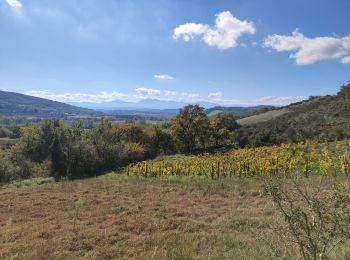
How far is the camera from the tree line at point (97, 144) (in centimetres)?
3994

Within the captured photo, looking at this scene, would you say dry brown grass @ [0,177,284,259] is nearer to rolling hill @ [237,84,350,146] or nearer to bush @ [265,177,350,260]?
bush @ [265,177,350,260]

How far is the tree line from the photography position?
39.9m

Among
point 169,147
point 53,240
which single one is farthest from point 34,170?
point 53,240

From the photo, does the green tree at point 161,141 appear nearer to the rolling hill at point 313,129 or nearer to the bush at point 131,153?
the bush at point 131,153

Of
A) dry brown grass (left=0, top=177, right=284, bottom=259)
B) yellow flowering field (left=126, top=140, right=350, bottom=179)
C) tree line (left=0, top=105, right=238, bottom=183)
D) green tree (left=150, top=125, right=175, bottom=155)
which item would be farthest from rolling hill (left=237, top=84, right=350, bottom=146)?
dry brown grass (left=0, top=177, right=284, bottom=259)

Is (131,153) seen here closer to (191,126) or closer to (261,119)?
(191,126)

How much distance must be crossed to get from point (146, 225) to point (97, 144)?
3388 centimetres

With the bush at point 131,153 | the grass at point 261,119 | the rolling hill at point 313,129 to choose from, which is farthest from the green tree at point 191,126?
the grass at point 261,119

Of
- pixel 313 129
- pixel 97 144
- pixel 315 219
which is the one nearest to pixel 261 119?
pixel 313 129

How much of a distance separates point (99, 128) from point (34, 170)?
1400 centimetres

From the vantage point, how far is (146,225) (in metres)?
11.8

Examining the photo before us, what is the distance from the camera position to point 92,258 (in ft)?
28.0

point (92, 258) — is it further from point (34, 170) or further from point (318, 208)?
point (34, 170)

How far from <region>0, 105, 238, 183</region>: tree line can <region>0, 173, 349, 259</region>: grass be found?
2008cm
